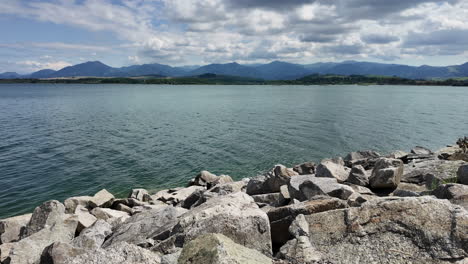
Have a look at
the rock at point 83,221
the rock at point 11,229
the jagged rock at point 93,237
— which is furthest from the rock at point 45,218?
the jagged rock at point 93,237

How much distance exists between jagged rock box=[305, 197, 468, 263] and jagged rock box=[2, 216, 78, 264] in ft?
30.8

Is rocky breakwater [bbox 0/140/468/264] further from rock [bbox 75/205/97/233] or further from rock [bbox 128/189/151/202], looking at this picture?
rock [bbox 128/189/151/202]

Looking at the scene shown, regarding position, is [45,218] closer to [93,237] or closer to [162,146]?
[93,237]

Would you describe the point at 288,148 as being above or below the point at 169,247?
below

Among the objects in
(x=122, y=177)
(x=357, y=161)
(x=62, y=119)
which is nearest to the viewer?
(x=357, y=161)

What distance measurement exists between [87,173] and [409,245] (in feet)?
100

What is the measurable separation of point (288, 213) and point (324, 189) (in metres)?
4.18

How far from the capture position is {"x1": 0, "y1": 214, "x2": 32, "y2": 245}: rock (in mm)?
14341

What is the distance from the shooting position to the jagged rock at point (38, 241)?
10.1 meters

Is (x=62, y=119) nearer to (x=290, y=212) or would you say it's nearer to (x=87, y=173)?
(x=87, y=173)

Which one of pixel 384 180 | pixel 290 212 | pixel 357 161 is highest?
pixel 290 212

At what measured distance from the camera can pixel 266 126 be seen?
5612 centimetres

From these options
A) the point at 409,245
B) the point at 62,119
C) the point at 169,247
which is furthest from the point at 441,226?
the point at 62,119

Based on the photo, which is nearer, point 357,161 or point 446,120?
point 357,161
